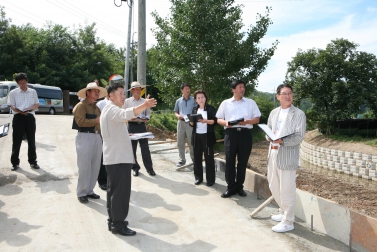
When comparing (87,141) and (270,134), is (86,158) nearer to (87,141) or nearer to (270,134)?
(87,141)

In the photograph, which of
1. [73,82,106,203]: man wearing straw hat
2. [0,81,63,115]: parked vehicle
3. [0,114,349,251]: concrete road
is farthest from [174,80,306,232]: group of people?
[0,81,63,115]: parked vehicle

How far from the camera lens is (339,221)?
386 centimetres

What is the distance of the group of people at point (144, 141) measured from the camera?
3855 mm

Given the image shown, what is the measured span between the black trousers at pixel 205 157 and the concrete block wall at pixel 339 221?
1741mm

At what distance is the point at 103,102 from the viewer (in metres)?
5.98

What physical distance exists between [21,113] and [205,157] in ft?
12.0

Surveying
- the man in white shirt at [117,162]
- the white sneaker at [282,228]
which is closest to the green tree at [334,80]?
the white sneaker at [282,228]

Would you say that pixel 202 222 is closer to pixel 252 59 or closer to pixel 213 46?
pixel 213 46

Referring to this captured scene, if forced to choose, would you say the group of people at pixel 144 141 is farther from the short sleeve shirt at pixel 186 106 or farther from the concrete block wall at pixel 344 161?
the concrete block wall at pixel 344 161

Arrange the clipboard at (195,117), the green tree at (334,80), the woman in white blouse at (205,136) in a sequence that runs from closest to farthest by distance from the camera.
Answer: the clipboard at (195,117) < the woman in white blouse at (205,136) < the green tree at (334,80)

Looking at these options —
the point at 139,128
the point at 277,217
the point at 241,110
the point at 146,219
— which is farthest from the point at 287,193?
the point at 139,128

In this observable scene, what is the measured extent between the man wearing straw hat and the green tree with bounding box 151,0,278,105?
5904 mm

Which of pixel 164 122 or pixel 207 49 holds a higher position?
pixel 207 49

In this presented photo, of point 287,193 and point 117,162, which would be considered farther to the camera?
point 287,193
